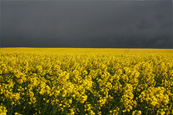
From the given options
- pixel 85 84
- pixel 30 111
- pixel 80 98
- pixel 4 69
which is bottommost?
pixel 30 111

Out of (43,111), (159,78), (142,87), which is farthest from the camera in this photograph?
(159,78)

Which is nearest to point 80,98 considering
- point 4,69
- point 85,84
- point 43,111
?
point 85,84

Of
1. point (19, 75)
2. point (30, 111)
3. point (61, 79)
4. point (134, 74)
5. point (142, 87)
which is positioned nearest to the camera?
point (61, 79)

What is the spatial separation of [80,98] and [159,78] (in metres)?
6.59

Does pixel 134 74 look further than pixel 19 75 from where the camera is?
Yes

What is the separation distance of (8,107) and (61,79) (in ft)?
6.19

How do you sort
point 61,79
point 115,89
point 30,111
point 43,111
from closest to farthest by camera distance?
point 43,111 → point 61,79 → point 30,111 → point 115,89

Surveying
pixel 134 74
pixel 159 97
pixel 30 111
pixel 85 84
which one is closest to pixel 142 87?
pixel 134 74

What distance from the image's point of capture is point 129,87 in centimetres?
466

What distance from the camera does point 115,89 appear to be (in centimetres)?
562

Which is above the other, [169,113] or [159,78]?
[159,78]

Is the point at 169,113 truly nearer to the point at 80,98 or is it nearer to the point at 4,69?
the point at 80,98

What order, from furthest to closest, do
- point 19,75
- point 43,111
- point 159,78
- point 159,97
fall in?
point 159,78 < point 19,75 < point 43,111 < point 159,97

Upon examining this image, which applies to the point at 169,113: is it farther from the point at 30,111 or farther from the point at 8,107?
the point at 8,107
